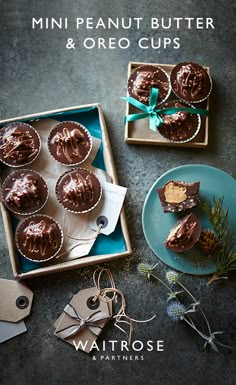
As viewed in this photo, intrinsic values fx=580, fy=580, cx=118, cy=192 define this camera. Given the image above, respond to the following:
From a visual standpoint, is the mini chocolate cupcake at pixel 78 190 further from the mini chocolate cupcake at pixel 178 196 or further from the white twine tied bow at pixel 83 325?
the white twine tied bow at pixel 83 325

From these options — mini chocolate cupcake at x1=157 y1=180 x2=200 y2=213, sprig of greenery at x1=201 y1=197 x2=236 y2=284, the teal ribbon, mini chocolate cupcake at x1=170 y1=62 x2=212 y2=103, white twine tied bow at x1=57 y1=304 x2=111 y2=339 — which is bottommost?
white twine tied bow at x1=57 y1=304 x2=111 y2=339

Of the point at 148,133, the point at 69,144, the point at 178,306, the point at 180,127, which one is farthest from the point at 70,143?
the point at 178,306

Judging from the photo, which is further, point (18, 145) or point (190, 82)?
point (190, 82)

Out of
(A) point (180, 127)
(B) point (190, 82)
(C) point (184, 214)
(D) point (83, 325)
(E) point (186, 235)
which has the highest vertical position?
(B) point (190, 82)

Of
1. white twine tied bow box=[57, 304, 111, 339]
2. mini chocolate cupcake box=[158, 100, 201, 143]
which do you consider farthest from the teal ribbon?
white twine tied bow box=[57, 304, 111, 339]

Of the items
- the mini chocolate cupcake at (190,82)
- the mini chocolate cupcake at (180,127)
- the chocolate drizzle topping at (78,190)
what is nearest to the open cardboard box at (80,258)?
the chocolate drizzle topping at (78,190)

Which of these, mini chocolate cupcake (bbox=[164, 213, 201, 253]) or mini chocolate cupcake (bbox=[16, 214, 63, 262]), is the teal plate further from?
mini chocolate cupcake (bbox=[16, 214, 63, 262])

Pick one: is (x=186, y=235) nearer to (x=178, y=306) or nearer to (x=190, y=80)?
(x=178, y=306)
